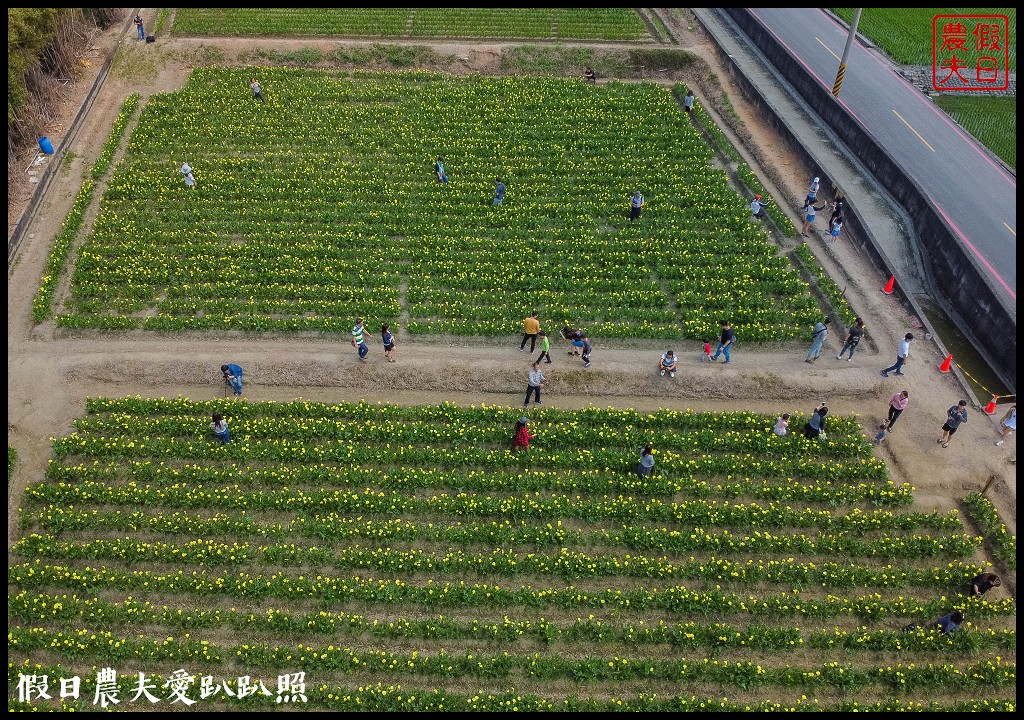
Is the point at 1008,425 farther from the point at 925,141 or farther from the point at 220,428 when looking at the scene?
the point at 220,428

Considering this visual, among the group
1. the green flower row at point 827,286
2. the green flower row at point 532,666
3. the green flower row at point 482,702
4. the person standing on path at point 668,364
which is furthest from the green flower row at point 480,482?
the green flower row at point 827,286

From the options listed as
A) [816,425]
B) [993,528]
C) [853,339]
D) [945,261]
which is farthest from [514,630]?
[945,261]

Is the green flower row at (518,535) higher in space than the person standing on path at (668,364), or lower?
lower

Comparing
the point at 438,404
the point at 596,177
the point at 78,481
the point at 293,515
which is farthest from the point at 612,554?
the point at 596,177

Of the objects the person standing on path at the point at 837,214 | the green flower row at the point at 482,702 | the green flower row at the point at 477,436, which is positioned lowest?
the green flower row at the point at 482,702

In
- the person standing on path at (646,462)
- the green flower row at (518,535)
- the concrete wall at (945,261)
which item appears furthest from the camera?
the concrete wall at (945,261)

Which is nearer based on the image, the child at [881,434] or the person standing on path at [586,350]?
the child at [881,434]

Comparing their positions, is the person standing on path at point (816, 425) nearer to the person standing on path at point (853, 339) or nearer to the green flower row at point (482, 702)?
the person standing on path at point (853, 339)

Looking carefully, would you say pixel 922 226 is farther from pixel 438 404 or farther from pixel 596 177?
pixel 438 404
